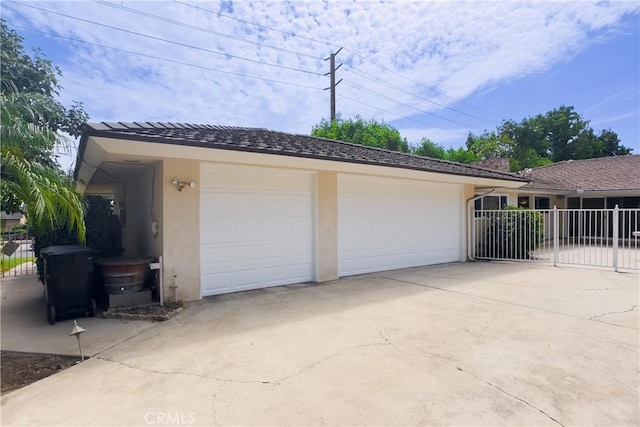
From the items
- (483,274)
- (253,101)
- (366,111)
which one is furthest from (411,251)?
(366,111)

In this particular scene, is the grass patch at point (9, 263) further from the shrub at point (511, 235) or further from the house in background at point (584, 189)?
the house in background at point (584, 189)

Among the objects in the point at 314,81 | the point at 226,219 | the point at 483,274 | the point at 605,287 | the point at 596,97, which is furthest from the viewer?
the point at 596,97

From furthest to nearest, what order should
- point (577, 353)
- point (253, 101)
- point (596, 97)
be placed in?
point (596, 97)
point (253, 101)
point (577, 353)

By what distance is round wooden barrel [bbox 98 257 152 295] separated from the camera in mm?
6391

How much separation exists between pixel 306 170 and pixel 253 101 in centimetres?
1247

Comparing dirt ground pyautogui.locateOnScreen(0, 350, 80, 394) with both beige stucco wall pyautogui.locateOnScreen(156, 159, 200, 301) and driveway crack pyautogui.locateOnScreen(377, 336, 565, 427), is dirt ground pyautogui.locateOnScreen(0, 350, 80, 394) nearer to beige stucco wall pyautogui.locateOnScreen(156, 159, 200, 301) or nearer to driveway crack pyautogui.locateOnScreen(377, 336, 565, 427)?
beige stucco wall pyautogui.locateOnScreen(156, 159, 200, 301)

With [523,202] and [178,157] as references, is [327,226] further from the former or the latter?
[523,202]

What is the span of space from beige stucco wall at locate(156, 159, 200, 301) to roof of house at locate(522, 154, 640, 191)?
644 inches

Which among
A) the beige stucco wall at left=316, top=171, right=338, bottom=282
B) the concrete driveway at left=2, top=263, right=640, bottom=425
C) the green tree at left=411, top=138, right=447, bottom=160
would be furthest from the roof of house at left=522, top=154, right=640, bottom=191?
the concrete driveway at left=2, top=263, right=640, bottom=425

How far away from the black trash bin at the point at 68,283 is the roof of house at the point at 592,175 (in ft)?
60.1

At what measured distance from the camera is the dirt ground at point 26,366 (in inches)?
151

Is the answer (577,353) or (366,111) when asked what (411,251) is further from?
(366,111)

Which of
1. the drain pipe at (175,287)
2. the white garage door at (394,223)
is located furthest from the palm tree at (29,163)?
the white garage door at (394,223)

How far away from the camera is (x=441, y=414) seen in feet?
9.96
